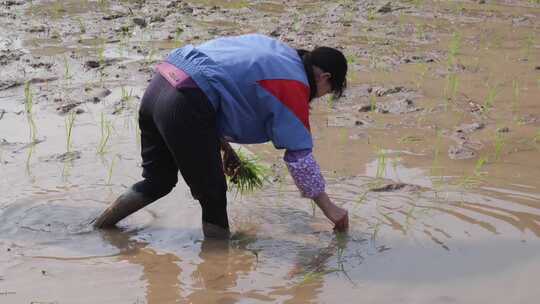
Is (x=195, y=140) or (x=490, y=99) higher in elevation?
(x=195, y=140)

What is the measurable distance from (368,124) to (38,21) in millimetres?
4202

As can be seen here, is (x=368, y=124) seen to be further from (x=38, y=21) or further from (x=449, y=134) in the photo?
(x=38, y=21)

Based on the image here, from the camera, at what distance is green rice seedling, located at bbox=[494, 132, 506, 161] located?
4840 millimetres

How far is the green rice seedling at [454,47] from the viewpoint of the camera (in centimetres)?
670

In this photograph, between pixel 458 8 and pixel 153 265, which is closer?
pixel 153 265

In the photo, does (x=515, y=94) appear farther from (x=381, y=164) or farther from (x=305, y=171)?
(x=305, y=171)

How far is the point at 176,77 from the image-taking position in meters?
3.36

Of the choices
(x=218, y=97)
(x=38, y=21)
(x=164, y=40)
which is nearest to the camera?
(x=218, y=97)

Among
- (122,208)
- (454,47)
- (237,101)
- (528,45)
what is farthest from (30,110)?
(528,45)

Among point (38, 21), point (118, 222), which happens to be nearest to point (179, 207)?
point (118, 222)

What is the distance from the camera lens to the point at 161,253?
3.73 metres

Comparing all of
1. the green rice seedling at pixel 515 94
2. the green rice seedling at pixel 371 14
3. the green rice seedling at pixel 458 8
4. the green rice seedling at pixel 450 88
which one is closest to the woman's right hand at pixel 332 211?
the green rice seedling at pixel 450 88

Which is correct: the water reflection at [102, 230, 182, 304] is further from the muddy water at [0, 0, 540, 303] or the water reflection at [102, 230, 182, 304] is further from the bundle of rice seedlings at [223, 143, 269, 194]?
the bundle of rice seedlings at [223, 143, 269, 194]

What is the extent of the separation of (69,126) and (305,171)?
241cm
